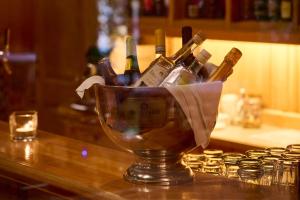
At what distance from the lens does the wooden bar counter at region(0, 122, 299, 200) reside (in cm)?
161

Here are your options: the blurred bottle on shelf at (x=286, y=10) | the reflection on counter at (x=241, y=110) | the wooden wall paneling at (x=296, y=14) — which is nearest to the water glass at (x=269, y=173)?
the wooden wall paneling at (x=296, y=14)

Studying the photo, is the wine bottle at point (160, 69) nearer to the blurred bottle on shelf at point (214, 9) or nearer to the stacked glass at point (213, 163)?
the stacked glass at point (213, 163)

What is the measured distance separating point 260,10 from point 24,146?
1751 mm

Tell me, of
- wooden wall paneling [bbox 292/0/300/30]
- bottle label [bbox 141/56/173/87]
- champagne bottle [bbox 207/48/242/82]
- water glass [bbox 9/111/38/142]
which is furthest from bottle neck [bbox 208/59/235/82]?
wooden wall paneling [bbox 292/0/300/30]

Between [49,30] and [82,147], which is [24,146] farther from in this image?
[49,30]

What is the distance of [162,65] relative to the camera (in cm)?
171

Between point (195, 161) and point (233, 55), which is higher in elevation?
point (233, 55)

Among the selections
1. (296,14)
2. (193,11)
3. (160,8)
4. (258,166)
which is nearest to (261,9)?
(296,14)

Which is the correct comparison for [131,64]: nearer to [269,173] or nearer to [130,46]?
[130,46]

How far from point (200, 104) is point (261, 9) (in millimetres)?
1947

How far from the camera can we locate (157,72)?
171 cm

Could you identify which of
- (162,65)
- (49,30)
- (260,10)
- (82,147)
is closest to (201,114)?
(162,65)

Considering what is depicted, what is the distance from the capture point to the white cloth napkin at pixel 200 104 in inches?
63.4

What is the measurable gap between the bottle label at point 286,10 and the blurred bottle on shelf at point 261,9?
102mm
